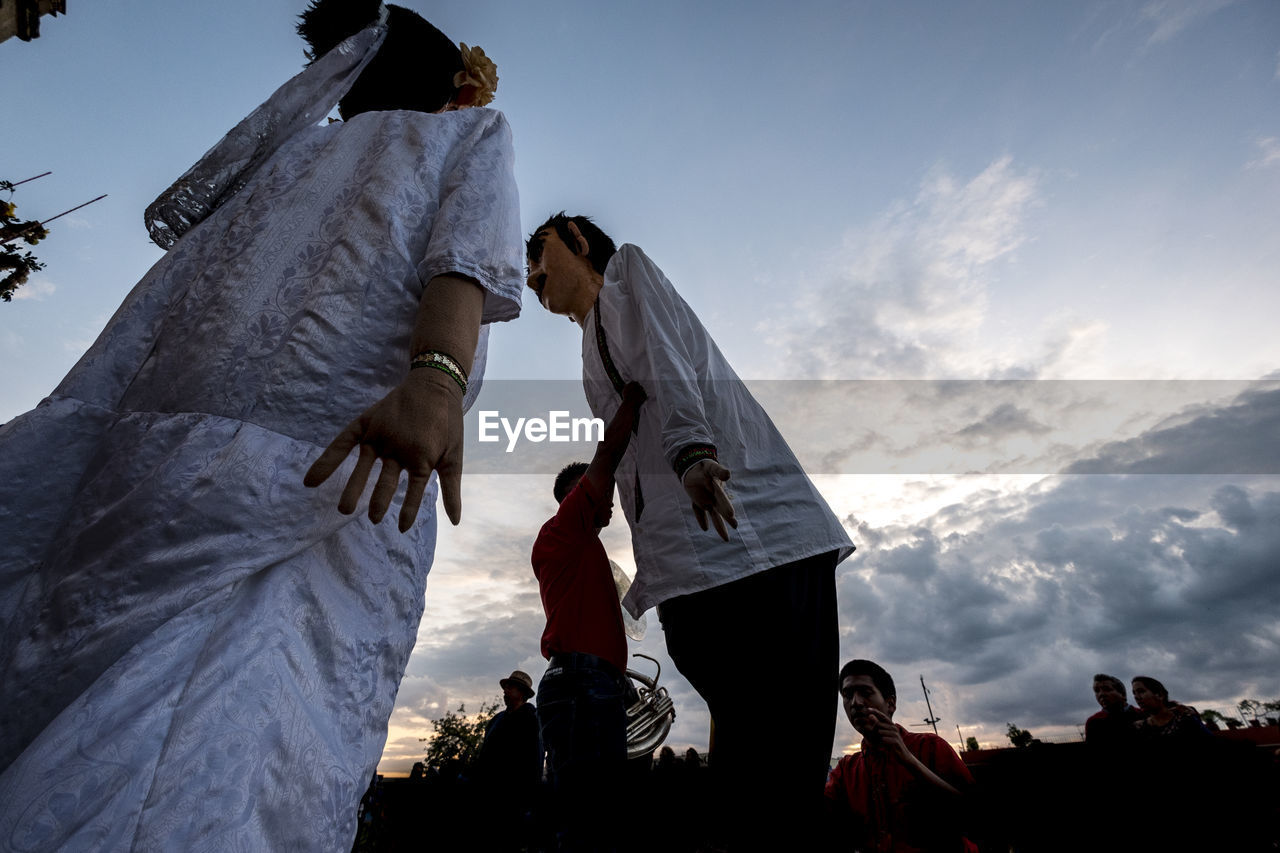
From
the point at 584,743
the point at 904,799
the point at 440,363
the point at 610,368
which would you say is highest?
the point at 610,368

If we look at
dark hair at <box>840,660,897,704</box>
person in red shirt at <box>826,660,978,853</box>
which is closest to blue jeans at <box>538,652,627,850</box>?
person in red shirt at <box>826,660,978,853</box>

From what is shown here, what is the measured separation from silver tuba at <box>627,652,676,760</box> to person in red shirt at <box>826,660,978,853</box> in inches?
54.6

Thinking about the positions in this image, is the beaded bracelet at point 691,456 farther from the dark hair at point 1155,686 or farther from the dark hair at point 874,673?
the dark hair at point 1155,686

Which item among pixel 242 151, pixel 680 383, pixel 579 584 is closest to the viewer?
pixel 242 151

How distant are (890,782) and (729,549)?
11.2 ft

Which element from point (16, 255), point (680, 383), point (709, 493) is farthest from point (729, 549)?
point (16, 255)

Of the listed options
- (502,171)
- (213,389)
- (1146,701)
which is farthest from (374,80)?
(1146,701)

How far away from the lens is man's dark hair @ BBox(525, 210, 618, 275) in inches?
112

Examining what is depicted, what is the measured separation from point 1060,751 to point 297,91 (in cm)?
399

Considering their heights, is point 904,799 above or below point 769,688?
below

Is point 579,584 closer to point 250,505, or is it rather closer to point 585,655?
point 585,655

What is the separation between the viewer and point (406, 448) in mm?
757

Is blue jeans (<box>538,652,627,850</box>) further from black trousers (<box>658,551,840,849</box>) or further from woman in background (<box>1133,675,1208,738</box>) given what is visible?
woman in background (<box>1133,675,1208,738</box>)

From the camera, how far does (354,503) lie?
72 centimetres
